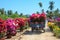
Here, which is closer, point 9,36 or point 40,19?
point 9,36

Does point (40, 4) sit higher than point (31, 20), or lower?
higher

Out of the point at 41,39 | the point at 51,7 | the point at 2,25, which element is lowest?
the point at 41,39

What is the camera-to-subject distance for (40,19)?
21969mm

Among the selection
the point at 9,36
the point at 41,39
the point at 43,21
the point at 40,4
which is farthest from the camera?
the point at 40,4

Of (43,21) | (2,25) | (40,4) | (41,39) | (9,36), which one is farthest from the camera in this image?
(40,4)

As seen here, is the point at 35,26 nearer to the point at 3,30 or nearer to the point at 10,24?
the point at 10,24

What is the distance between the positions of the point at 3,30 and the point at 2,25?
1.18ft

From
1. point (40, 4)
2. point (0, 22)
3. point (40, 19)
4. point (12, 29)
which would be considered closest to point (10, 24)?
point (12, 29)

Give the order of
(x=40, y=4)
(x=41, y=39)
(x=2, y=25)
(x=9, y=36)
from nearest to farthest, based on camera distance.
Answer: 1. (x=2, y=25)
2. (x=41, y=39)
3. (x=9, y=36)
4. (x=40, y=4)

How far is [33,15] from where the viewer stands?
22359 millimetres

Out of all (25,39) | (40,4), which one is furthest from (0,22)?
(40,4)

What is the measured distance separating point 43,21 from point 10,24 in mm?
4818

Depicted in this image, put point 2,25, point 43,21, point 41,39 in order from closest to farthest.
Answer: point 2,25 < point 41,39 < point 43,21

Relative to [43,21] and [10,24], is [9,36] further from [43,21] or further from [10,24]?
[43,21]
